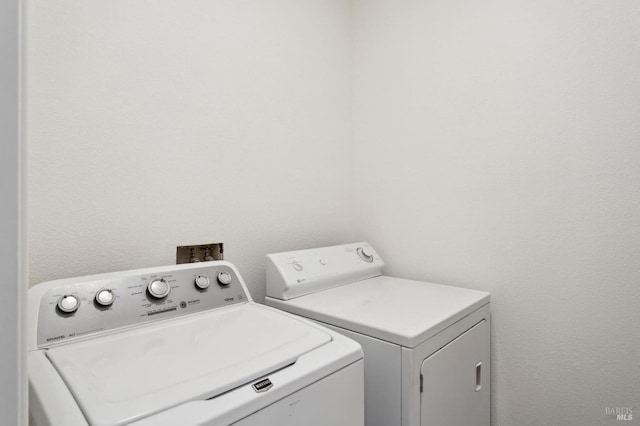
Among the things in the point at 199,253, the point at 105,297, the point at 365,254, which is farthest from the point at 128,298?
the point at 365,254

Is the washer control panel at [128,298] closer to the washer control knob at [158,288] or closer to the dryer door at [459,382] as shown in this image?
the washer control knob at [158,288]

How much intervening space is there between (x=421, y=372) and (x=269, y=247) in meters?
0.82

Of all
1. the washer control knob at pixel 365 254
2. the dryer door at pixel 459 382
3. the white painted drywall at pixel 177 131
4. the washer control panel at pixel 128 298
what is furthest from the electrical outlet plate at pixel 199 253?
the dryer door at pixel 459 382

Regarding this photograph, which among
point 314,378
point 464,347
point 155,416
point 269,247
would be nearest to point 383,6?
point 269,247

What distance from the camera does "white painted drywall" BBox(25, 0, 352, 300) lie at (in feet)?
3.26

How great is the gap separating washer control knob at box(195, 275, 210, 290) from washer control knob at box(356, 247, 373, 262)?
79 cm

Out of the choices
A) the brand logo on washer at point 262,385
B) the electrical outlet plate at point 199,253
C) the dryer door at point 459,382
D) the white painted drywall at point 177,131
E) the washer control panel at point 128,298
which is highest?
the white painted drywall at point 177,131

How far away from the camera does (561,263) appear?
4.08 feet

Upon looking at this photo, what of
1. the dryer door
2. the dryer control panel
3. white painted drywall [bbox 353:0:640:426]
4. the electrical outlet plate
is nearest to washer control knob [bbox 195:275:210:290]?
the electrical outlet plate

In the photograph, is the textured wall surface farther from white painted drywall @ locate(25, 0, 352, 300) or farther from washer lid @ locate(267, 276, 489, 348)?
washer lid @ locate(267, 276, 489, 348)

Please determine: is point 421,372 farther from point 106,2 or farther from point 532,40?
point 106,2

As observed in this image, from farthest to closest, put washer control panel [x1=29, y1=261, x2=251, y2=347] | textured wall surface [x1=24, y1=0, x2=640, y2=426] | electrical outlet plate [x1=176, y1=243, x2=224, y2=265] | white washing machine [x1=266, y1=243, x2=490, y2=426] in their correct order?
electrical outlet plate [x1=176, y1=243, x2=224, y2=265] < textured wall surface [x1=24, y1=0, x2=640, y2=426] < white washing machine [x1=266, y1=243, x2=490, y2=426] < washer control panel [x1=29, y1=261, x2=251, y2=347]

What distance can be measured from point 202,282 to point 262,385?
0.51 m

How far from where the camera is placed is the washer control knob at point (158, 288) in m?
0.96
